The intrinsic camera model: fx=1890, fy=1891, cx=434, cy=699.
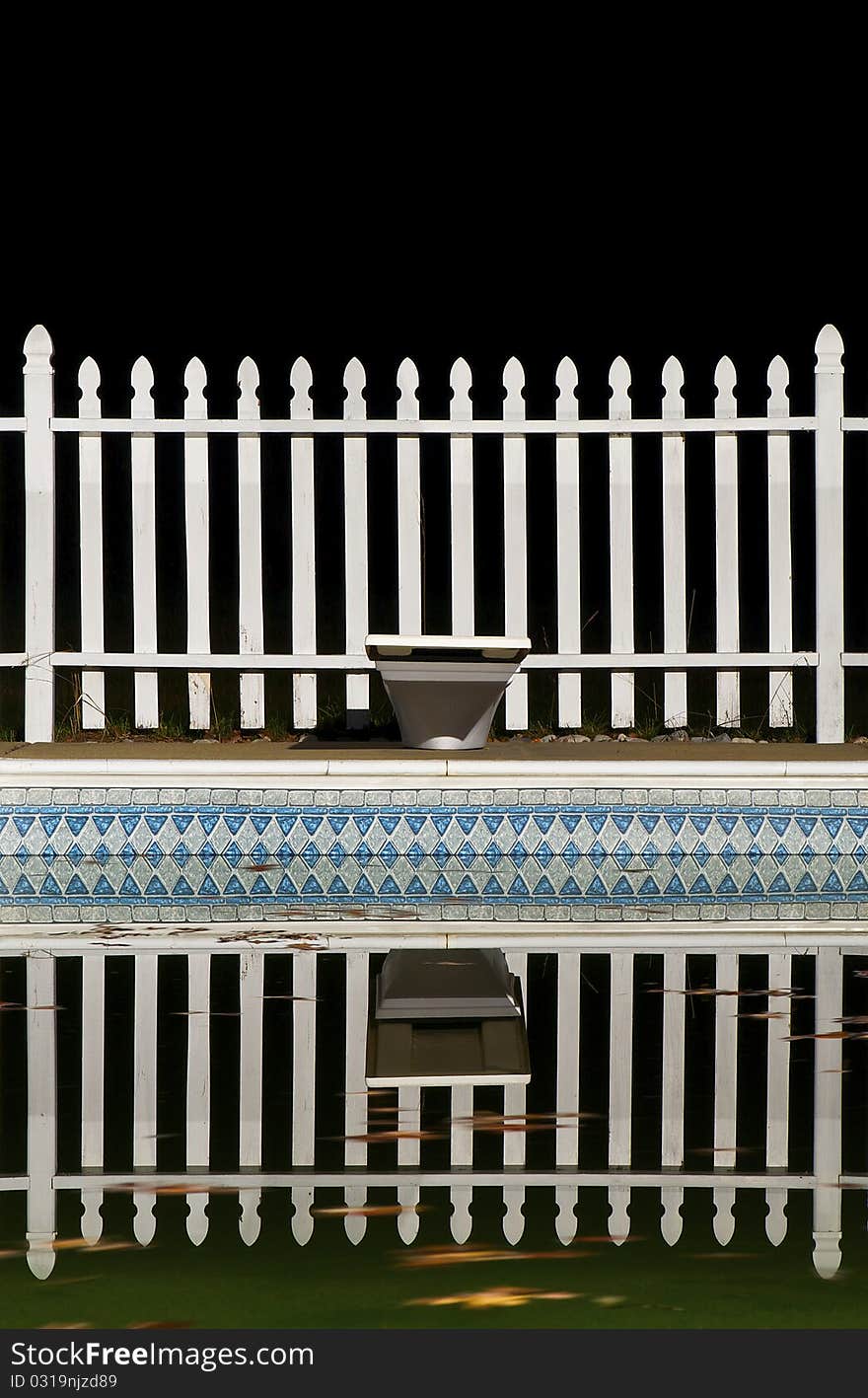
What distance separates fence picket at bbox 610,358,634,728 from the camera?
Result: 653 centimetres

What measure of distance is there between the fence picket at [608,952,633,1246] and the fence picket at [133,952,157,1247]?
1.80 ft

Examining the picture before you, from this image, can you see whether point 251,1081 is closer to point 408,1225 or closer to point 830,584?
point 408,1225

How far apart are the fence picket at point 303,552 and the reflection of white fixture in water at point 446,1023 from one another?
261 cm

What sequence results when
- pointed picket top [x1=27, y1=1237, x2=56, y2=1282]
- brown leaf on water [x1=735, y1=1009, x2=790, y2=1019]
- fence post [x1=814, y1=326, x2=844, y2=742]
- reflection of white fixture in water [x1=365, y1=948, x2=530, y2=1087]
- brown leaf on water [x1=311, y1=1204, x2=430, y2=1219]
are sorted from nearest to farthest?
pointed picket top [x1=27, y1=1237, x2=56, y2=1282] < brown leaf on water [x1=311, y1=1204, x2=430, y2=1219] < reflection of white fixture in water [x1=365, y1=948, x2=530, y2=1087] < brown leaf on water [x1=735, y1=1009, x2=790, y2=1019] < fence post [x1=814, y1=326, x2=844, y2=742]

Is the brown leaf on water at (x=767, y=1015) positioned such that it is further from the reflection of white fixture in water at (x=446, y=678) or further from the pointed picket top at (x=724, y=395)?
the pointed picket top at (x=724, y=395)

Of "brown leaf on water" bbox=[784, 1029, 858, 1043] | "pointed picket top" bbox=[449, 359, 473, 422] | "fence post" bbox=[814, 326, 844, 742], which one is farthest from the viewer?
"pointed picket top" bbox=[449, 359, 473, 422]

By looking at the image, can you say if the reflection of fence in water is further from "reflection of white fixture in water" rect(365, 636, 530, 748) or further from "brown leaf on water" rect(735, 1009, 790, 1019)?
"reflection of white fixture in water" rect(365, 636, 530, 748)

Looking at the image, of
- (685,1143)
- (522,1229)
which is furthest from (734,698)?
(522,1229)

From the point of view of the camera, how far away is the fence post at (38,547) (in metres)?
6.48

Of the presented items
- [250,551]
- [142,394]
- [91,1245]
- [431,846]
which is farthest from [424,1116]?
[142,394]

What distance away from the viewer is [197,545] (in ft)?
21.7

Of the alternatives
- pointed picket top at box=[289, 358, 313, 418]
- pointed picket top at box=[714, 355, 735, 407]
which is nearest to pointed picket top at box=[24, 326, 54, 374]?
pointed picket top at box=[289, 358, 313, 418]

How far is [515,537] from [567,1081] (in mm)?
3820

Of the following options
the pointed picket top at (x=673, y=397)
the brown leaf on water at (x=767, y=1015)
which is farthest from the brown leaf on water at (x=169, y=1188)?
the pointed picket top at (x=673, y=397)
